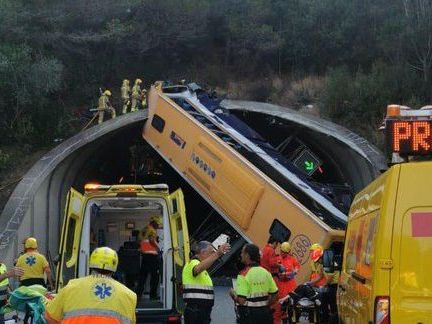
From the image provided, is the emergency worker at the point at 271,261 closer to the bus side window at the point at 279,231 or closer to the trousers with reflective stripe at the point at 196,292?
the trousers with reflective stripe at the point at 196,292

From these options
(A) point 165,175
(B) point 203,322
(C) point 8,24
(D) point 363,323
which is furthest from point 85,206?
(C) point 8,24

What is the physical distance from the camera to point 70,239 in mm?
9445

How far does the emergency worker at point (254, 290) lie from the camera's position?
7328mm

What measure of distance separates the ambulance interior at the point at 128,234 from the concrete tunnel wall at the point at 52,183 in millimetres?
4225

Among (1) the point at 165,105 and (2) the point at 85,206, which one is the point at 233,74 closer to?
(1) the point at 165,105

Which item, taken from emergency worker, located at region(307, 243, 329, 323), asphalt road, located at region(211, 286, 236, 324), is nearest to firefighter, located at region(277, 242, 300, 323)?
emergency worker, located at region(307, 243, 329, 323)

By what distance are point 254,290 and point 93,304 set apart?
2.98 meters

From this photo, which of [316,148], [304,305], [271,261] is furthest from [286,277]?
[316,148]

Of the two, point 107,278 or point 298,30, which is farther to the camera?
point 298,30

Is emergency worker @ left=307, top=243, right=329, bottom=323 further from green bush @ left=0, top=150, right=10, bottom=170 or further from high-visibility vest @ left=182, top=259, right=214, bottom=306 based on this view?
green bush @ left=0, top=150, right=10, bottom=170

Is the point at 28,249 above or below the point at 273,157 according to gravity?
below

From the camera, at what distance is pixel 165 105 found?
1695 centimetres

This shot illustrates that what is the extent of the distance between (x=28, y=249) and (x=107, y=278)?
20.3 ft

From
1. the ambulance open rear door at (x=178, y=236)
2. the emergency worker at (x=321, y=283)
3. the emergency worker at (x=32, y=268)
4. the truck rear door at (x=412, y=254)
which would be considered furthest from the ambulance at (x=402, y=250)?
the emergency worker at (x=32, y=268)
